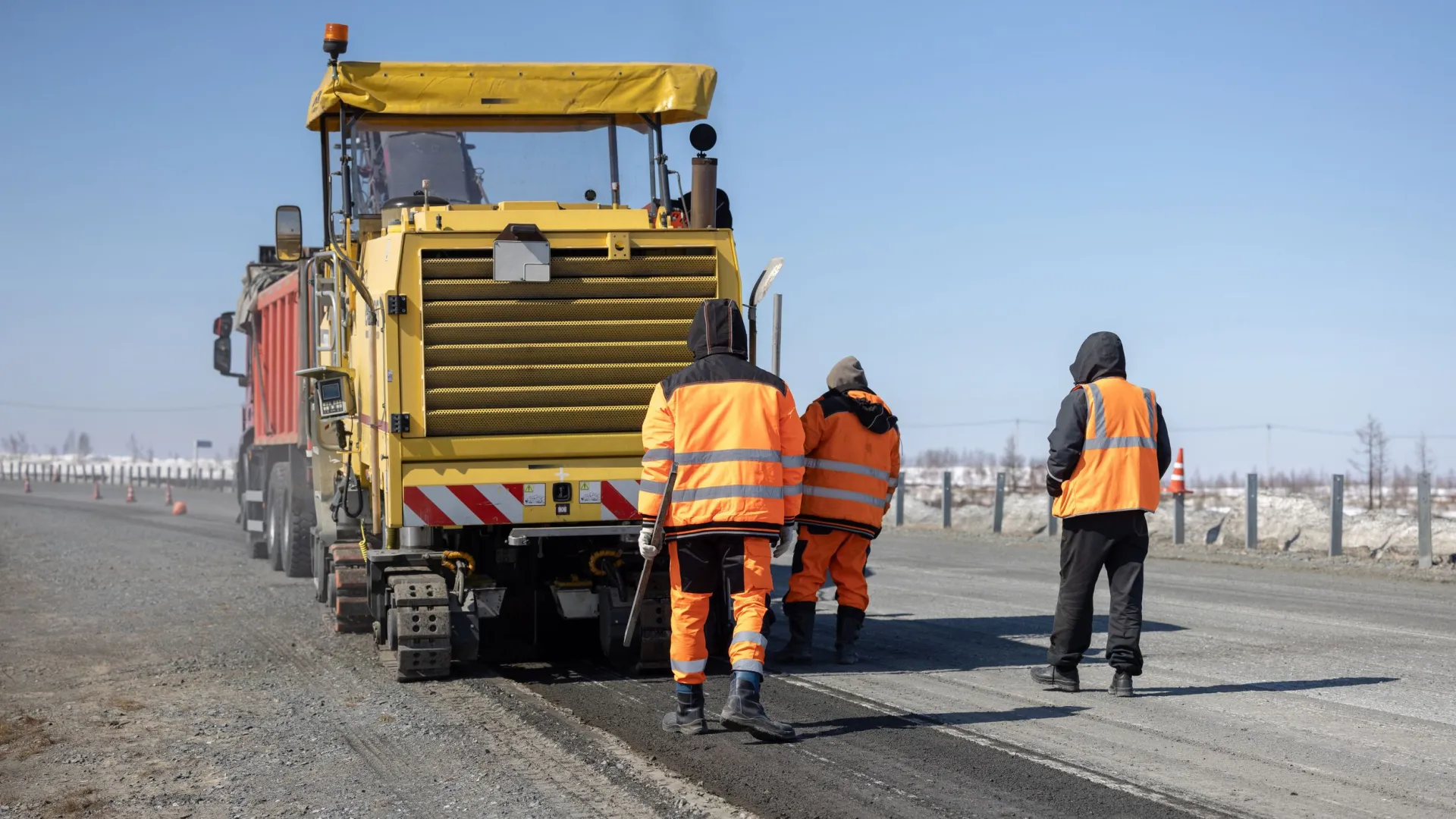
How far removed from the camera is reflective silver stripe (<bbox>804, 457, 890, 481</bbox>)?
898cm

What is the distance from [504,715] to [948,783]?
249 cm

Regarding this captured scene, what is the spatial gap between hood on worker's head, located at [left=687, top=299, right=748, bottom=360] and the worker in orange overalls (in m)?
1.83

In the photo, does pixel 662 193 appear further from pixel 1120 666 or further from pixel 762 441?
pixel 1120 666

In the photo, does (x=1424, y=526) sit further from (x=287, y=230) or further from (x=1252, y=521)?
(x=287, y=230)

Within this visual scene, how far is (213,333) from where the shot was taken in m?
A: 20.1

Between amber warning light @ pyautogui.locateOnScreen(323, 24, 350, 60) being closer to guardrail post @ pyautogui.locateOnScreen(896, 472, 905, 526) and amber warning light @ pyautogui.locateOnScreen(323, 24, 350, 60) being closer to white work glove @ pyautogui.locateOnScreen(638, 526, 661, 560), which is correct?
white work glove @ pyautogui.locateOnScreen(638, 526, 661, 560)

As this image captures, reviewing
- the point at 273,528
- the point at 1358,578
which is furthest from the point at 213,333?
the point at 1358,578

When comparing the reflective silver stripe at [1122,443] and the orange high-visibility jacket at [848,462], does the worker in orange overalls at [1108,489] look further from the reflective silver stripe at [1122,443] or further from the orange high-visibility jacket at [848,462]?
the orange high-visibility jacket at [848,462]

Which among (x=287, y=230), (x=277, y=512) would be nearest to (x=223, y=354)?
(x=277, y=512)

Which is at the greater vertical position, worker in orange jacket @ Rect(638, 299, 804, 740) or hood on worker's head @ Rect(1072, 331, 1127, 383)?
hood on worker's head @ Rect(1072, 331, 1127, 383)

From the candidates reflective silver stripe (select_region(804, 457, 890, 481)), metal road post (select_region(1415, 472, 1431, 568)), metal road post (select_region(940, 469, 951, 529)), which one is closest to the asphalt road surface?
reflective silver stripe (select_region(804, 457, 890, 481))

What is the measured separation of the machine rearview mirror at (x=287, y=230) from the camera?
364 inches

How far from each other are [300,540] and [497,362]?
7897mm

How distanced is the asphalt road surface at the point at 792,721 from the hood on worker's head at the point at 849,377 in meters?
1.70
